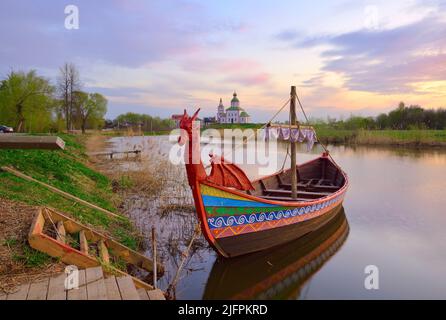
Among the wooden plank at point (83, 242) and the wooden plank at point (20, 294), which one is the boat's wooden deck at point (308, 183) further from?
the wooden plank at point (20, 294)

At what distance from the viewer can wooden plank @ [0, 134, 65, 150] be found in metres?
4.38

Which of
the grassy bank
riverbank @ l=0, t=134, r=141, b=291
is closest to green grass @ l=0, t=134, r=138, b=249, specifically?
riverbank @ l=0, t=134, r=141, b=291

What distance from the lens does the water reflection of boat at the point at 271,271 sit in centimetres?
638

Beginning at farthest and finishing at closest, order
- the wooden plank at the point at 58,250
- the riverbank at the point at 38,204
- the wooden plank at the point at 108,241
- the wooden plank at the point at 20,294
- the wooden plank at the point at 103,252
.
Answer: the wooden plank at the point at 108,241 < the wooden plank at the point at 103,252 < the wooden plank at the point at 58,250 < the riverbank at the point at 38,204 < the wooden plank at the point at 20,294

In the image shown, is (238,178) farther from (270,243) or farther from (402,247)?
(402,247)

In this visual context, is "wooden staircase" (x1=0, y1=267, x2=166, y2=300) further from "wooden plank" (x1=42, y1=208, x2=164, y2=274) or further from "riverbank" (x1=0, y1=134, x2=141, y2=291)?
"wooden plank" (x1=42, y1=208, x2=164, y2=274)

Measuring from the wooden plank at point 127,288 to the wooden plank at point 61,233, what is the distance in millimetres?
1269

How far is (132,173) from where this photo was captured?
48.3ft

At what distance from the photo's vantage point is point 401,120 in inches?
2013

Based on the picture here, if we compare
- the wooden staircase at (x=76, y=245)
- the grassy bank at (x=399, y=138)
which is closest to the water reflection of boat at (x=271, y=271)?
the wooden staircase at (x=76, y=245)

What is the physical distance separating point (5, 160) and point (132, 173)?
229 inches

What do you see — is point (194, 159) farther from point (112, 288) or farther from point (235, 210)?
point (112, 288)
